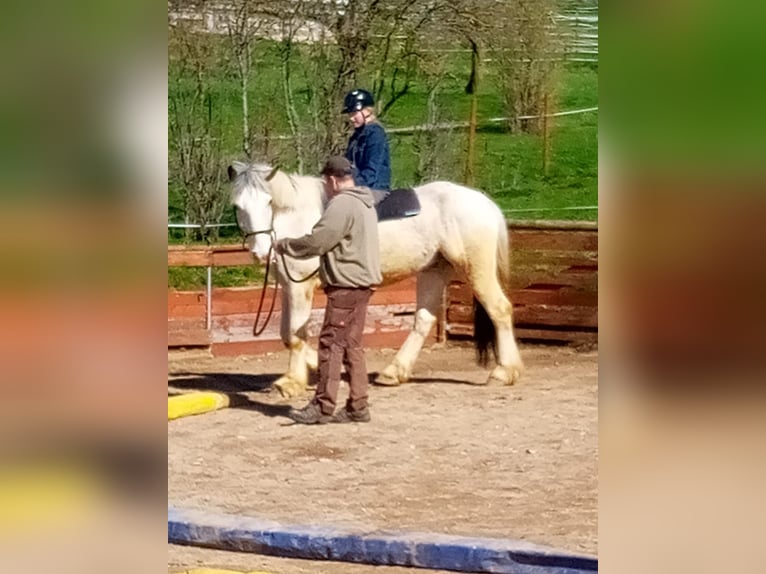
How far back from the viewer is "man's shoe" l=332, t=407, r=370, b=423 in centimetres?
448

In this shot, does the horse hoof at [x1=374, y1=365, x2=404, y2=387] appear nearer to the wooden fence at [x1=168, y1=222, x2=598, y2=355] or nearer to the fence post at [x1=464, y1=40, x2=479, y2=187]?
the wooden fence at [x1=168, y1=222, x2=598, y2=355]

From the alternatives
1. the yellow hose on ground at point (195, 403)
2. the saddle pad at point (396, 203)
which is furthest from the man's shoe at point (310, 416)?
the saddle pad at point (396, 203)

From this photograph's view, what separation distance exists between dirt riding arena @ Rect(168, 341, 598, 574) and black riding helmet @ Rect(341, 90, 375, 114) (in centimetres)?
93

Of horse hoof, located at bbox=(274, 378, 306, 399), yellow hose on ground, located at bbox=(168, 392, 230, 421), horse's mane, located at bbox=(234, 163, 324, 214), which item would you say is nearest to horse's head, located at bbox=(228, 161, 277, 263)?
horse's mane, located at bbox=(234, 163, 324, 214)

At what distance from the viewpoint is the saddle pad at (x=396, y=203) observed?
4.51 m

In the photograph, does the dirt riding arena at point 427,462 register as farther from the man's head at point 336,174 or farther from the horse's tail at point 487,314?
the man's head at point 336,174

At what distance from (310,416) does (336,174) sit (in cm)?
91

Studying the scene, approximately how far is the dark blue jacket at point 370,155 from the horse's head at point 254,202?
34 cm
